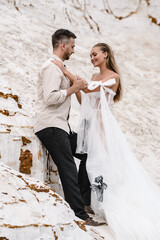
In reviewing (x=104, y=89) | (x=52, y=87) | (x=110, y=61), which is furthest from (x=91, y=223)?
(x=110, y=61)

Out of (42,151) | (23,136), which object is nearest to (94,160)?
(42,151)

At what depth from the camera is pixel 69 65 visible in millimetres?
8453

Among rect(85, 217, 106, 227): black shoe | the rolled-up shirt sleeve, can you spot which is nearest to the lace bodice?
the rolled-up shirt sleeve

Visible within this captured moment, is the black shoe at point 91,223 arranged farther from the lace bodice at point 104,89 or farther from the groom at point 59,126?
the lace bodice at point 104,89

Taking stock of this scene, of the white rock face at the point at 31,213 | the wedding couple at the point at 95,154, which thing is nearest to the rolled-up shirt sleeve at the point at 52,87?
the wedding couple at the point at 95,154

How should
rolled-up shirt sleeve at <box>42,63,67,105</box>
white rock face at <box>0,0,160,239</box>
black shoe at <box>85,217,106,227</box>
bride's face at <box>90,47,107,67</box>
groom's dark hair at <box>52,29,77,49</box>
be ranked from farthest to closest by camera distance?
bride's face at <box>90,47,107,67</box>
groom's dark hair at <box>52,29,77,49</box>
white rock face at <box>0,0,160,239</box>
rolled-up shirt sleeve at <box>42,63,67,105</box>
black shoe at <box>85,217,106,227</box>

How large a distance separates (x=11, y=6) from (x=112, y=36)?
3352 mm

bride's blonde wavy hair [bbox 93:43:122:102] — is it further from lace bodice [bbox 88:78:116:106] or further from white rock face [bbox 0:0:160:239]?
white rock face [bbox 0:0:160:239]

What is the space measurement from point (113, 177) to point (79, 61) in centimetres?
611

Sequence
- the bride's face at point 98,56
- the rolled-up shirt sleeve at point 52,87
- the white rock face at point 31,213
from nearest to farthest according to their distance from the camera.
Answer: the white rock face at point 31,213 → the rolled-up shirt sleeve at point 52,87 → the bride's face at point 98,56

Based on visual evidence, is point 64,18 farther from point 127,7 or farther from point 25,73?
point 25,73

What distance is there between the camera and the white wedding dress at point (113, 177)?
9.04 ft

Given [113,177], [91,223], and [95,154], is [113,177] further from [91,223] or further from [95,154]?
[91,223]

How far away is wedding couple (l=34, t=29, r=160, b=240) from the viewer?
110 inches
